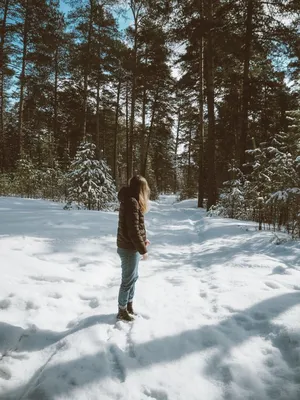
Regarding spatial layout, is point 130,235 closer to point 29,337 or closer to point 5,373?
point 29,337

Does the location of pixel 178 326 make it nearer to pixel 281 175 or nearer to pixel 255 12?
pixel 281 175

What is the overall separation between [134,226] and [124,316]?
1121 millimetres

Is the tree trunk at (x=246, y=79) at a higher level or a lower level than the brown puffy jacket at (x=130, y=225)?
Result: higher

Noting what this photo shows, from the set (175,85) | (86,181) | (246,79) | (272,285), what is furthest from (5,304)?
(175,85)

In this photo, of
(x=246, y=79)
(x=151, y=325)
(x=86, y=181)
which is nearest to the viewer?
(x=151, y=325)

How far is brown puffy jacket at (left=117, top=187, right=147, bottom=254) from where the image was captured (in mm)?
3092

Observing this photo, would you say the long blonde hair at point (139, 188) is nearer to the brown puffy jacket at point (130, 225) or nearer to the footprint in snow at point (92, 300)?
Answer: the brown puffy jacket at point (130, 225)

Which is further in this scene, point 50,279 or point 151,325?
point 50,279

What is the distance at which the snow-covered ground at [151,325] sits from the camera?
7.00 feet

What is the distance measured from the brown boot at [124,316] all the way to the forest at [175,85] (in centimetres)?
483

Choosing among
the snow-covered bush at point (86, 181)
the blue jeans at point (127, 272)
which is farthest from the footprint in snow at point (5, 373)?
the snow-covered bush at point (86, 181)

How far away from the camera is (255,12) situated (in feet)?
36.4

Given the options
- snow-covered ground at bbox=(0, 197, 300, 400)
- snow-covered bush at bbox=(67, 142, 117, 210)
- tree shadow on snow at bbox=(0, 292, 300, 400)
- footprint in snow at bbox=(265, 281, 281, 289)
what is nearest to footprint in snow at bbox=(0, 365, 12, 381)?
snow-covered ground at bbox=(0, 197, 300, 400)

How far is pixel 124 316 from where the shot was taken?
3.17 meters
